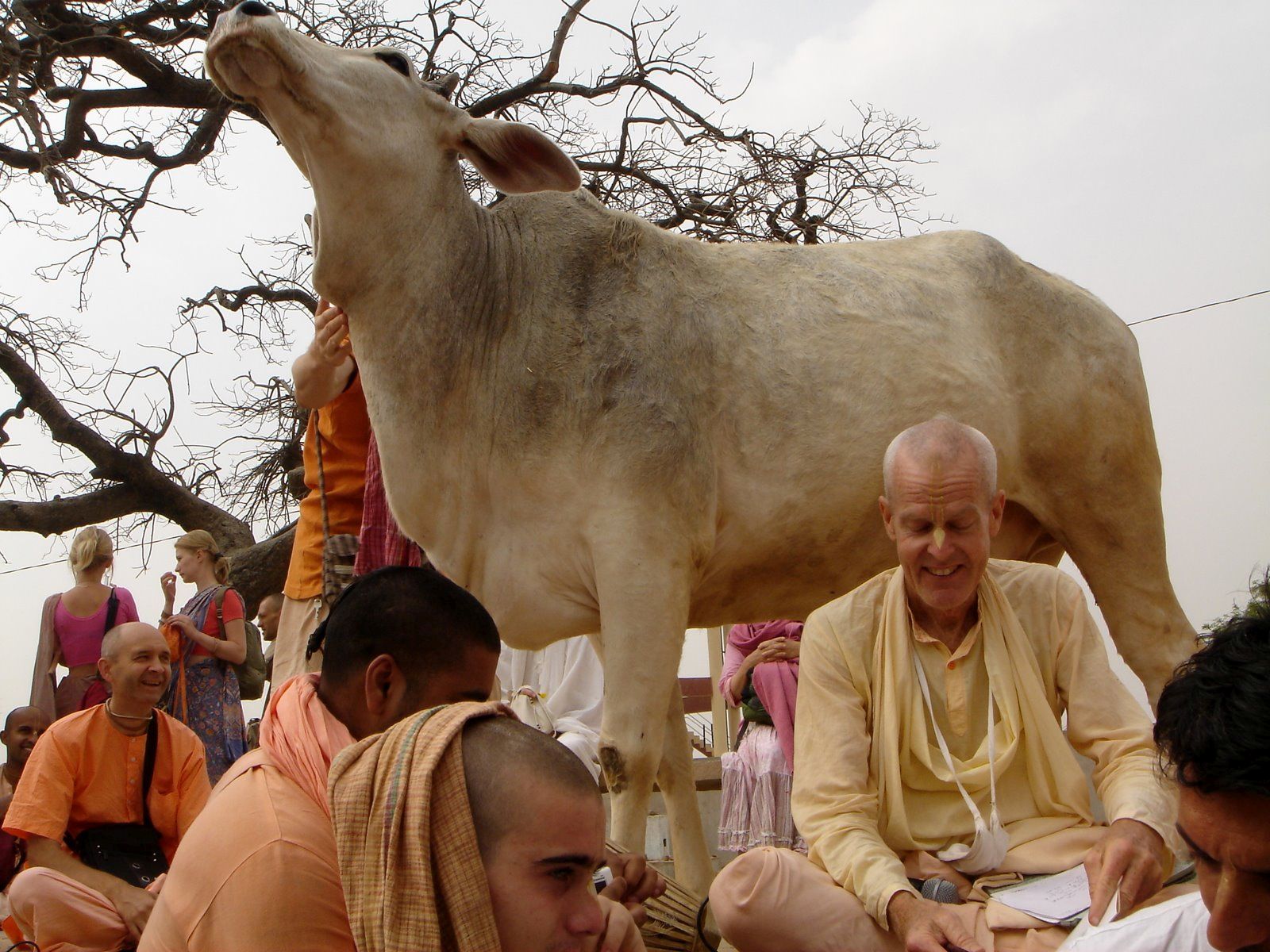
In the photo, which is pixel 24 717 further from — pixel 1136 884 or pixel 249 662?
pixel 1136 884

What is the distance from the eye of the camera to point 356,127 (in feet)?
12.3

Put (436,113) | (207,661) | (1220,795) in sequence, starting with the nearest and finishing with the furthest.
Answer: (1220,795), (436,113), (207,661)

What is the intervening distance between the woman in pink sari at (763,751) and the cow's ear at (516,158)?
87.7 inches

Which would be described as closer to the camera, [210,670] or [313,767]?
[313,767]

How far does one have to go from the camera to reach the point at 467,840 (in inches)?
68.7

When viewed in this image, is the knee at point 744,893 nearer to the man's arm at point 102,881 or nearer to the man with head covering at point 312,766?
the man with head covering at point 312,766

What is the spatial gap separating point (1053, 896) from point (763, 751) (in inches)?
115

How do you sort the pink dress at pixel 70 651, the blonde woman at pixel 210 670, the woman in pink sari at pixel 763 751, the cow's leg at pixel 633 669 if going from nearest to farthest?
1. the cow's leg at pixel 633 669
2. the woman in pink sari at pixel 763 751
3. the blonde woman at pixel 210 670
4. the pink dress at pixel 70 651

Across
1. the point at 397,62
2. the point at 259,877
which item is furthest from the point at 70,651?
the point at 259,877

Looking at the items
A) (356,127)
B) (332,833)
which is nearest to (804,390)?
(356,127)

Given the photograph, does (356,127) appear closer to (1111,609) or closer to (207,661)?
(1111,609)

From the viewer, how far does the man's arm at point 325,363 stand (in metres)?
4.20

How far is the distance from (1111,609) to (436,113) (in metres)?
2.76

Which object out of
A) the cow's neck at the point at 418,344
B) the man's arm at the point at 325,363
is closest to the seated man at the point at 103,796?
the man's arm at the point at 325,363
